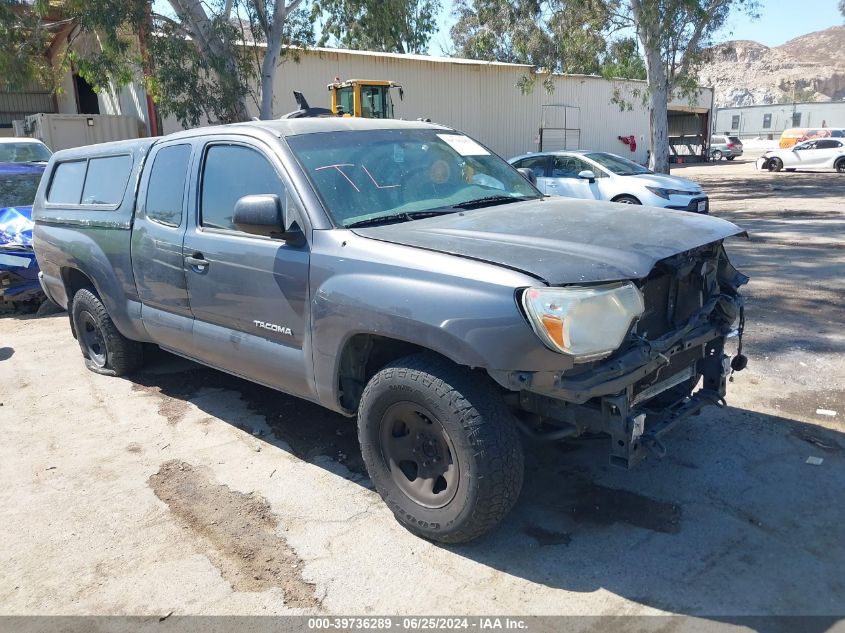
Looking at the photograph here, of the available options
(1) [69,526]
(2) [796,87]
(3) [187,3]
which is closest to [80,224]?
(1) [69,526]

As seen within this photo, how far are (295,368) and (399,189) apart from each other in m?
1.16

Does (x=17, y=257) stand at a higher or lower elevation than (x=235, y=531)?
higher

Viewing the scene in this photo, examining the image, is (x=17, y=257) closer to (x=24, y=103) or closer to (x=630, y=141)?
(x=24, y=103)

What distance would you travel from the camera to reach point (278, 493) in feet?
12.9

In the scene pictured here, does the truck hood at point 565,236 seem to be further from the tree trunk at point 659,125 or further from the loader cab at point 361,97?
the tree trunk at point 659,125

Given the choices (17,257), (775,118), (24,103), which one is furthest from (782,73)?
(17,257)

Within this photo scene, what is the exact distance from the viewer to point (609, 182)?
12.9 metres

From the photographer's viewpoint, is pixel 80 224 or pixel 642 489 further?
pixel 80 224

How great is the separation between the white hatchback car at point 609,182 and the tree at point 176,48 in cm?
720

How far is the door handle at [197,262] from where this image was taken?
4238mm

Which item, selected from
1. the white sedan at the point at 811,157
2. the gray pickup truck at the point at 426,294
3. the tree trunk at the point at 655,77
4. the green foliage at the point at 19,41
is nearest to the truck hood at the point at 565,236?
the gray pickup truck at the point at 426,294

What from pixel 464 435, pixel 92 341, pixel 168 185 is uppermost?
pixel 168 185

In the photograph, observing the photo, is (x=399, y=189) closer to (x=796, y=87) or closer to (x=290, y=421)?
(x=290, y=421)

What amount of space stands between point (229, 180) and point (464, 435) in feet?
7.42
